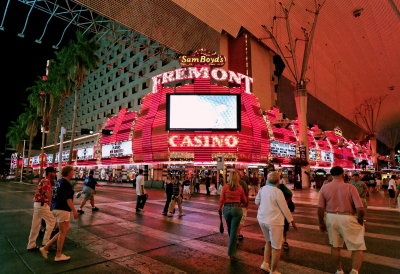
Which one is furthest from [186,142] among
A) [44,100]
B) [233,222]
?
[44,100]

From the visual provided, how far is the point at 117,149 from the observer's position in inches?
1420

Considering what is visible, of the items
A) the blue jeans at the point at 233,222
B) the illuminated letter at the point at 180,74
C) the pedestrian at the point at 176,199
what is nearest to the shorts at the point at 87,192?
the pedestrian at the point at 176,199

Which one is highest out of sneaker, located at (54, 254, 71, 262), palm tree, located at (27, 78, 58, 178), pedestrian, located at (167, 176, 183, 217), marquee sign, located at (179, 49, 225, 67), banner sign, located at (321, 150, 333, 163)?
marquee sign, located at (179, 49, 225, 67)

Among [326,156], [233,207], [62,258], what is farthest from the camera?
[326,156]

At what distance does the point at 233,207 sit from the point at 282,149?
31.2 metres

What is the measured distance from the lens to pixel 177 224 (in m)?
9.70

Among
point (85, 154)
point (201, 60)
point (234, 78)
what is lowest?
point (85, 154)

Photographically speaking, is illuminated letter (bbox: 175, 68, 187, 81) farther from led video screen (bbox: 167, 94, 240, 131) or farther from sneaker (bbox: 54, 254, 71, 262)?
sneaker (bbox: 54, 254, 71, 262)

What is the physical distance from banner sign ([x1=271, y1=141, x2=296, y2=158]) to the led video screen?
28.6 feet

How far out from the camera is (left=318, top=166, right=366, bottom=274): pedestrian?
4.46 meters

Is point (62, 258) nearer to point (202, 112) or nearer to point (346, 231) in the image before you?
point (346, 231)

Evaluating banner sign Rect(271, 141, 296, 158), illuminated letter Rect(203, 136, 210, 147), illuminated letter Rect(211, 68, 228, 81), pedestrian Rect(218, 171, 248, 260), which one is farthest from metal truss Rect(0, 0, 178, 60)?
pedestrian Rect(218, 171, 248, 260)

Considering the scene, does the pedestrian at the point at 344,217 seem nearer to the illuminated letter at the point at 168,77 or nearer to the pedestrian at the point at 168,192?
the pedestrian at the point at 168,192

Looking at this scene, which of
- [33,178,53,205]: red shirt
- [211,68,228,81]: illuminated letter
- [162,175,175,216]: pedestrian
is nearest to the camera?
[33,178,53,205]: red shirt
